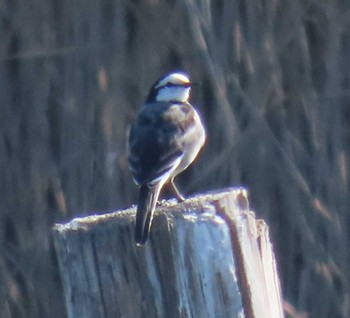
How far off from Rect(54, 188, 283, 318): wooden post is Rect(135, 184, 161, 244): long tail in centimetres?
2

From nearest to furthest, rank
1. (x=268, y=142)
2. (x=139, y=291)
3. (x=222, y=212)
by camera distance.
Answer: (x=139, y=291)
(x=222, y=212)
(x=268, y=142)

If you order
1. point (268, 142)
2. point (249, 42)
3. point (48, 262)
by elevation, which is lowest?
point (48, 262)

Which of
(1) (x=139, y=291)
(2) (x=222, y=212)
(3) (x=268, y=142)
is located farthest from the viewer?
(3) (x=268, y=142)

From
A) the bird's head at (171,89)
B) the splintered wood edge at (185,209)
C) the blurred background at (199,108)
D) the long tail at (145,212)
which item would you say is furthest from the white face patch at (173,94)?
the splintered wood edge at (185,209)

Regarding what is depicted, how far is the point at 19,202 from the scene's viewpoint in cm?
617

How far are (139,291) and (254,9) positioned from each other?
11.8 feet

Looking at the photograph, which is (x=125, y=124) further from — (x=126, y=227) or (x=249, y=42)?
(x=126, y=227)

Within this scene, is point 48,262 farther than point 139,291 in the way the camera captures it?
Yes

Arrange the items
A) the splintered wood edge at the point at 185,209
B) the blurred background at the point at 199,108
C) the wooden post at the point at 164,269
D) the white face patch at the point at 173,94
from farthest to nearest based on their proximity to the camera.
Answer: the blurred background at the point at 199,108, the white face patch at the point at 173,94, the splintered wood edge at the point at 185,209, the wooden post at the point at 164,269

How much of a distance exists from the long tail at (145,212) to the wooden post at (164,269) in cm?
2

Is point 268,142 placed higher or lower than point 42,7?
lower

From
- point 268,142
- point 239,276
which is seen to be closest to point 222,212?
point 239,276

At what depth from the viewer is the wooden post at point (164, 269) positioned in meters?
2.61

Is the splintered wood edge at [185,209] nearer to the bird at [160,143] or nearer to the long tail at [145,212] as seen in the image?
the long tail at [145,212]
